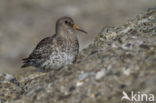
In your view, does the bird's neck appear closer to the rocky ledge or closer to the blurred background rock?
the rocky ledge

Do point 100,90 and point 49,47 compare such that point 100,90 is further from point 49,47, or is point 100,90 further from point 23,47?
point 23,47

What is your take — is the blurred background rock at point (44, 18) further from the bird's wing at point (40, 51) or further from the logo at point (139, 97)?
the logo at point (139, 97)

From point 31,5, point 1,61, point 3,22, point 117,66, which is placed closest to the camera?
point 117,66

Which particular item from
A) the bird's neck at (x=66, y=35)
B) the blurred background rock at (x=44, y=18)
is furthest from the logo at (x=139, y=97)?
the blurred background rock at (x=44, y=18)

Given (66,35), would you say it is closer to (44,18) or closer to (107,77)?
(107,77)

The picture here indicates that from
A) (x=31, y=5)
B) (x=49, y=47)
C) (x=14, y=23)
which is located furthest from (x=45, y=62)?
(x=31, y=5)
